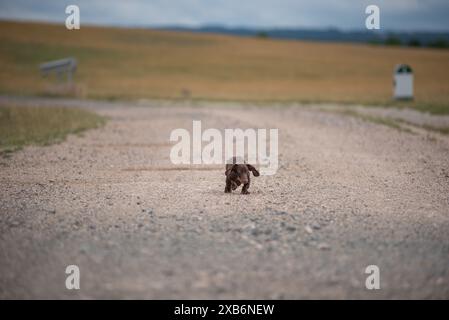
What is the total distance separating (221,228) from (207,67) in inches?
2323

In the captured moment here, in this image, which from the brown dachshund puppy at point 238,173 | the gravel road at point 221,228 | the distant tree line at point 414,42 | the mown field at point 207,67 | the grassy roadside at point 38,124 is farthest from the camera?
the distant tree line at point 414,42

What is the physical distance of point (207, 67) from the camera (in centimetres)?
6550

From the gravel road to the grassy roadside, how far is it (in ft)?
11.5

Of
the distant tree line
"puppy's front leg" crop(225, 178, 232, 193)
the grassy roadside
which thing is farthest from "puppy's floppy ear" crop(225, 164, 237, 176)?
the distant tree line

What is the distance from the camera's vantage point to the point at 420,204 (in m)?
9.12

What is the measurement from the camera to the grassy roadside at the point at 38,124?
18062 millimetres

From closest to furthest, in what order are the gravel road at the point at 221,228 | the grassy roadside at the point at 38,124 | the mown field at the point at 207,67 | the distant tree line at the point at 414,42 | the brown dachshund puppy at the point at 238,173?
the gravel road at the point at 221,228
the brown dachshund puppy at the point at 238,173
the grassy roadside at the point at 38,124
the mown field at the point at 207,67
the distant tree line at the point at 414,42

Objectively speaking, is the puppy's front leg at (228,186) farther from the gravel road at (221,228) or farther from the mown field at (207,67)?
the mown field at (207,67)

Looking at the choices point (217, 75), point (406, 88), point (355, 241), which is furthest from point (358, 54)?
point (355, 241)

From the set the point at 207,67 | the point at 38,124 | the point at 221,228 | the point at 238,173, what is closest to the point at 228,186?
the point at 238,173

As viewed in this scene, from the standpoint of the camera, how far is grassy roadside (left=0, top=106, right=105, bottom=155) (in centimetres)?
1806

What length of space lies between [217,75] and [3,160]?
46679 millimetres

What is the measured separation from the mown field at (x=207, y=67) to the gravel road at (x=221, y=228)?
18.9m

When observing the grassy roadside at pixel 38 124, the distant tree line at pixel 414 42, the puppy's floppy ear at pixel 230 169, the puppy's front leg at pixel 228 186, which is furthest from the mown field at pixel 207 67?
the distant tree line at pixel 414 42
